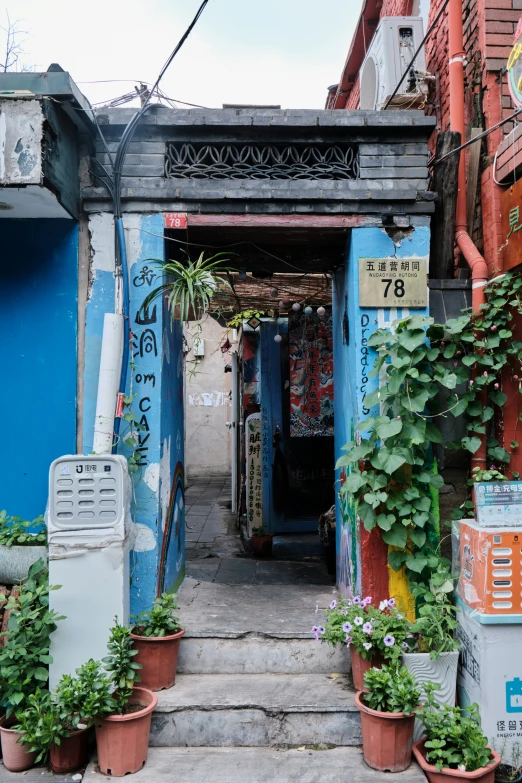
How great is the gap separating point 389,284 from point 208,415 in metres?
12.8

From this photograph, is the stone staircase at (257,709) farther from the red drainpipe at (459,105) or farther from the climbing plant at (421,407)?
the red drainpipe at (459,105)

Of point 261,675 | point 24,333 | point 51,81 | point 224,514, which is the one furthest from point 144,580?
point 224,514

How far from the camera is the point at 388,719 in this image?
3.43 meters

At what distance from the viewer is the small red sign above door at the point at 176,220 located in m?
4.61

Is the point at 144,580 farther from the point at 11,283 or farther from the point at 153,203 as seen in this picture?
the point at 153,203

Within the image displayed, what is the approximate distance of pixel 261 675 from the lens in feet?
14.0

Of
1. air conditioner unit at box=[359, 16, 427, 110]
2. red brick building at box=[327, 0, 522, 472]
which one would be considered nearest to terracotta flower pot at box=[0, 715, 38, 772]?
red brick building at box=[327, 0, 522, 472]

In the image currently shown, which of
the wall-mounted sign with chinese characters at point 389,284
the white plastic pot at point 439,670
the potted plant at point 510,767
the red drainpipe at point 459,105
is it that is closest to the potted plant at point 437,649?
the white plastic pot at point 439,670

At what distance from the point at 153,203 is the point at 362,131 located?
6.02 ft

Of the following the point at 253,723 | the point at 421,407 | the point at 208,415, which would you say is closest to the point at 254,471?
the point at 421,407

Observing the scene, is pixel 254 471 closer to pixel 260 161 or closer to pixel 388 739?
pixel 260 161

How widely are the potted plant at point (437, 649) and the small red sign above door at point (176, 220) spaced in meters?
3.36

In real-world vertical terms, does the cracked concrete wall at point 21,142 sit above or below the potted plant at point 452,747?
above

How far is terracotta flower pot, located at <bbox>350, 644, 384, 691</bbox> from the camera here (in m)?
3.87
